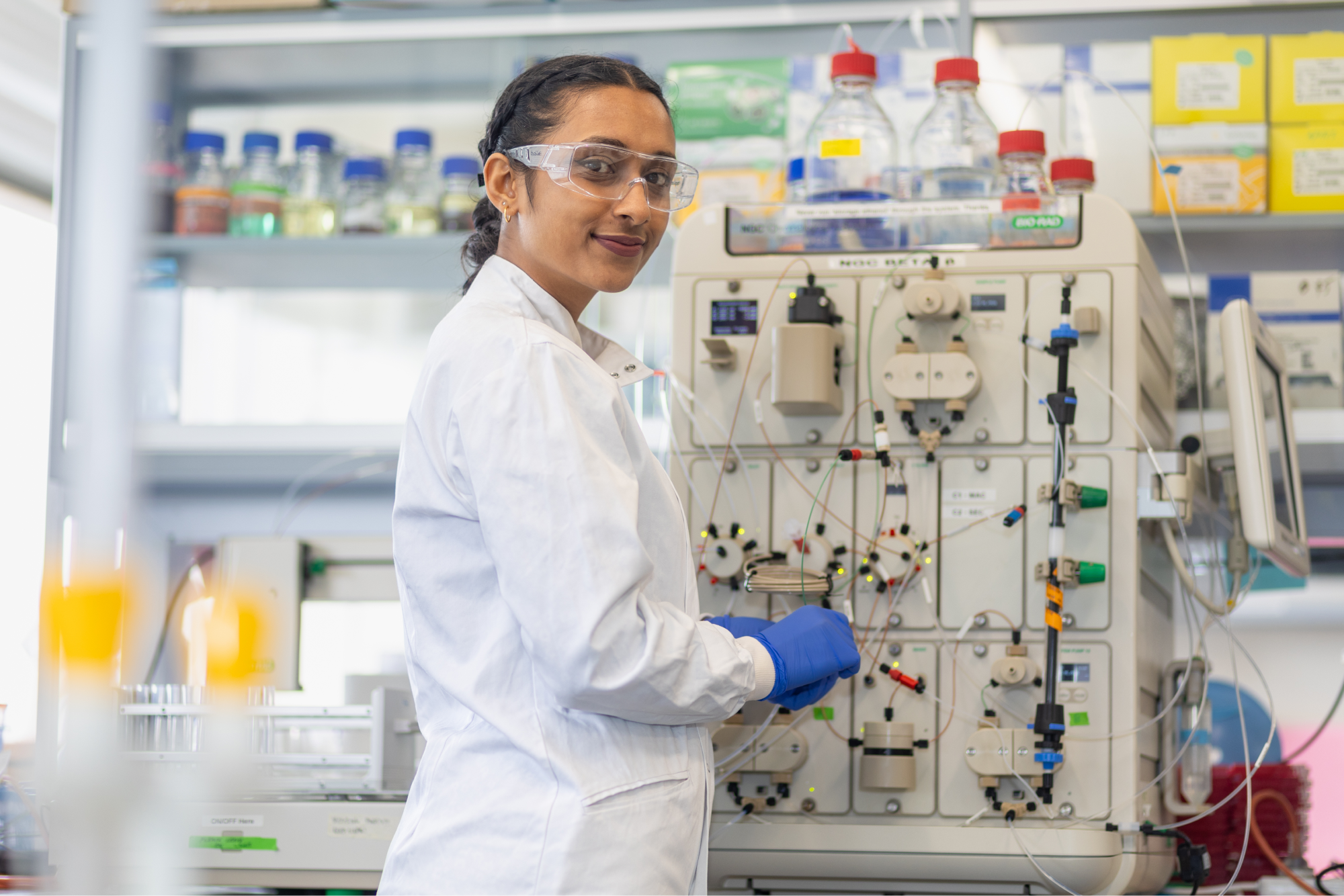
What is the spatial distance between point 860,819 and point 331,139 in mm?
1848

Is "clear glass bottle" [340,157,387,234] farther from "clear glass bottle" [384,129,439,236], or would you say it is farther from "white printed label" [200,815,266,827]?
"white printed label" [200,815,266,827]

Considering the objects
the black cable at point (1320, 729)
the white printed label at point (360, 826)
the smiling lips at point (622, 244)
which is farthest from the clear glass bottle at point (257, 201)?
the black cable at point (1320, 729)

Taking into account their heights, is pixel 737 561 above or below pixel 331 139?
below

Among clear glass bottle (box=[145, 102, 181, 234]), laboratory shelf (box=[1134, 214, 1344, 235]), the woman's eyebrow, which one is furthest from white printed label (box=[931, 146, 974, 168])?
clear glass bottle (box=[145, 102, 181, 234])

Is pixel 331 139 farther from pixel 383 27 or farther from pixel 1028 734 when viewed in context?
pixel 1028 734

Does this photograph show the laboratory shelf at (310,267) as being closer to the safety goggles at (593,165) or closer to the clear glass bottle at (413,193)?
the clear glass bottle at (413,193)

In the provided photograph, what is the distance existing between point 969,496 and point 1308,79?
1200 millimetres

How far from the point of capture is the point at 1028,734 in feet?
5.40

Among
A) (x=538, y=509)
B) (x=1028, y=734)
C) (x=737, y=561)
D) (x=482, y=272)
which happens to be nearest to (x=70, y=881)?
(x=538, y=509)

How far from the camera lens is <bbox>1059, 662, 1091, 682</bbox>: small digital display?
65.7 inches

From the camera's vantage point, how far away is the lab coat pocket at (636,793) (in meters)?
1.16

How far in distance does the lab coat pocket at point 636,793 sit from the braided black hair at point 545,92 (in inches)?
22.0

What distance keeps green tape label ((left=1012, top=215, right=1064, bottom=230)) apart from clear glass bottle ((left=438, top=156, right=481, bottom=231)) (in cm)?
125

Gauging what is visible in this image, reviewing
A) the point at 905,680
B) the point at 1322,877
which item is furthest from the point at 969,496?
the point at 1322,877
